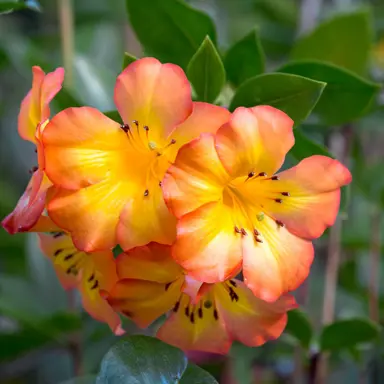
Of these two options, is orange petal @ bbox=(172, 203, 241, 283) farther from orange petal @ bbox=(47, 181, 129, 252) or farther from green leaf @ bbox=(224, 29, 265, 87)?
green leaf @ bbox=(224, 29, 265, 87)

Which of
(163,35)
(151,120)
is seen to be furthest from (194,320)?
(163,35)

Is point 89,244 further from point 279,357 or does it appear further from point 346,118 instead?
point 279,357

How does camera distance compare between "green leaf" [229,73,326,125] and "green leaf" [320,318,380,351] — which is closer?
"green leaf" [229,73,326,125]

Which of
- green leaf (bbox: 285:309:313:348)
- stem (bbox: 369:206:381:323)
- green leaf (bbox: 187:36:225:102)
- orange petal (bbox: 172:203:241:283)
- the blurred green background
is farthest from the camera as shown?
stem (bbox: 369:206:381:323)

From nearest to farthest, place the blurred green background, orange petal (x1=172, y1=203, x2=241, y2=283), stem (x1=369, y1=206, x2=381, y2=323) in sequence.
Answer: orange petal (x1=172, y1=203, x2=241, y2=283) → the blurred green background → stem (x1=369, y1=206, x2=381, y2=323)

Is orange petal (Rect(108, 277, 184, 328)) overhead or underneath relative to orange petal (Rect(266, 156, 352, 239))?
underneath

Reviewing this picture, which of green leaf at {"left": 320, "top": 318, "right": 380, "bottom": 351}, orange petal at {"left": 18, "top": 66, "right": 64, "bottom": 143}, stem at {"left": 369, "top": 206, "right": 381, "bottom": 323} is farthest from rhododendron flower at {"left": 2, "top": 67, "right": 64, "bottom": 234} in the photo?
stem at {"left": 369, "top": 206, "right": 381, "bottom": 323}
